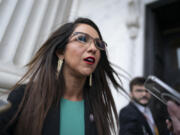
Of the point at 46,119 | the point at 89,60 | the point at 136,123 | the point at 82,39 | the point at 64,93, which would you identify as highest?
the point at 82,39

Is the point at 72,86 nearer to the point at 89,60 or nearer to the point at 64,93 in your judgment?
the point at 64,93

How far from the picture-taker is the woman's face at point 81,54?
860mm

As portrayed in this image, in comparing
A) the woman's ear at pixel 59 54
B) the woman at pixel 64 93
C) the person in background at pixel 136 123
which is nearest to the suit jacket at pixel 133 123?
the person in background at pixel 136 123

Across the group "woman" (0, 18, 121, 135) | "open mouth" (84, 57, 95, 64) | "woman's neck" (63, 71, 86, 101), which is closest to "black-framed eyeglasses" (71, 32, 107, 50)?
"woman" (0, 18, 121, 135)

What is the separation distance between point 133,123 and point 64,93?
865mm

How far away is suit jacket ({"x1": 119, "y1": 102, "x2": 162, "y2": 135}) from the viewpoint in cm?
137

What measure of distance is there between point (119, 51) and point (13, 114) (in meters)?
2.54

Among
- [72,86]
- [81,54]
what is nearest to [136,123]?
[72,86]

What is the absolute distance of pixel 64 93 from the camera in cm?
93

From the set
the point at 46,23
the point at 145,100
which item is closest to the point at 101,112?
the point at 46,23

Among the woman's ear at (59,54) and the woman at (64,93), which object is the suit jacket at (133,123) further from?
the woman's ear at (59,54)

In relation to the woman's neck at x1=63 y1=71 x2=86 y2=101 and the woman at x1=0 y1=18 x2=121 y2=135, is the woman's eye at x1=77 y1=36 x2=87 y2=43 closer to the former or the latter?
the woman at x1=0 y1=18 x2=121 y2=135

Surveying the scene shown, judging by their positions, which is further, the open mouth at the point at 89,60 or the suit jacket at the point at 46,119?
the open mouth at the point at 89,60

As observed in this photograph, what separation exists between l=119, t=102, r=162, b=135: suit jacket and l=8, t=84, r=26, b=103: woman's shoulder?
1.06 m
